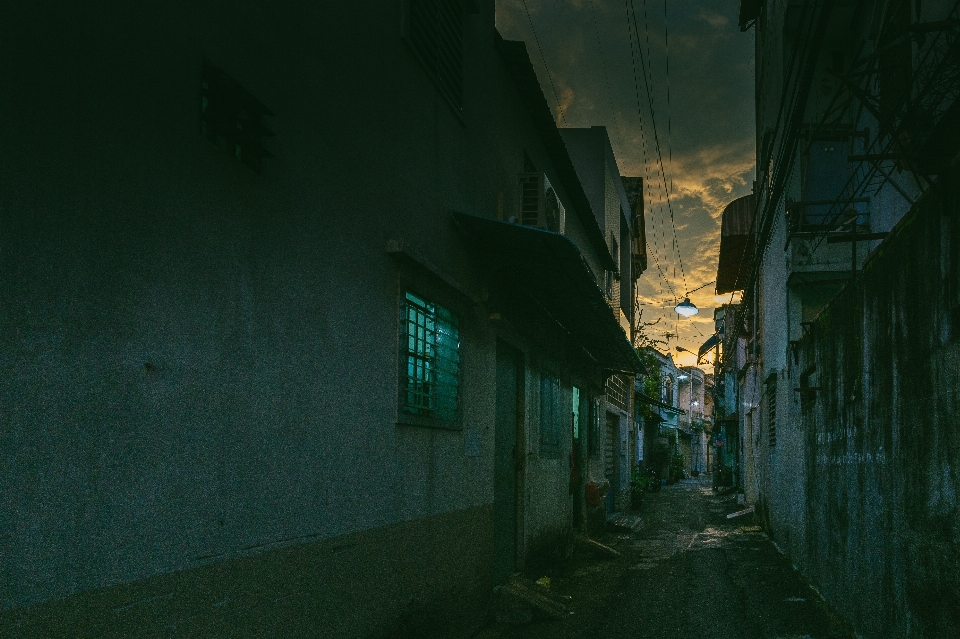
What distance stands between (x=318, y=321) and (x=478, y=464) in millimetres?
3790

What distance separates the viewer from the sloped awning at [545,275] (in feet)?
22.7

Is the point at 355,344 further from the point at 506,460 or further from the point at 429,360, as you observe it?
the point at 506,460

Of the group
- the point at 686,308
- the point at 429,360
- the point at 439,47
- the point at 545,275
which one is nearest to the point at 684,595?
the point at 545,275

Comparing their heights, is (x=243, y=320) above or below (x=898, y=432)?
above

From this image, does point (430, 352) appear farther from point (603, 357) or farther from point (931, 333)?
point (603, 357)

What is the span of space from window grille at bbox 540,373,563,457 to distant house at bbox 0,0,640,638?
3.69 meters

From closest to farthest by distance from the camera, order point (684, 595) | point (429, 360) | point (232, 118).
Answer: point (232, 118) < point (429, 360) < point (684, 595)

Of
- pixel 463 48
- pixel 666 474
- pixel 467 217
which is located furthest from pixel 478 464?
pixel 666 474

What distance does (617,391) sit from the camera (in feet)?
71.5

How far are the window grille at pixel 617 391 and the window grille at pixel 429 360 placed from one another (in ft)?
42.1

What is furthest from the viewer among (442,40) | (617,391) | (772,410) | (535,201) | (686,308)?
(617,391)

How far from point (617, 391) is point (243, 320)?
19.0 meters

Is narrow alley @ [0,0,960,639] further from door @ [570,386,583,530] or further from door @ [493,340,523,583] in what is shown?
door @ [570,386,583,530]

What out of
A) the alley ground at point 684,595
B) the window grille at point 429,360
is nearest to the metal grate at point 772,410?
the alley ground at point 684,595
